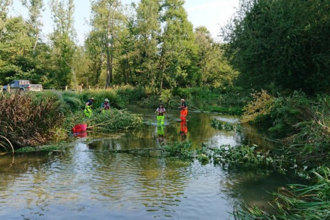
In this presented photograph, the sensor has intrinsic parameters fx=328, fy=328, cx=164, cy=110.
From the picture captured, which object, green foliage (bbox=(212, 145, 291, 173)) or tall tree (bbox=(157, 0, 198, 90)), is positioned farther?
tall tree (bbox=(157, 0, 198, 90))

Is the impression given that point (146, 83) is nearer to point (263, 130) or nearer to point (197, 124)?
point (197, 124)

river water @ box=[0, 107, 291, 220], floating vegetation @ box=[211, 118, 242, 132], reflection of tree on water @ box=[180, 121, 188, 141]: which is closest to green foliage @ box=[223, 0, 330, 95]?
floating vegetation @ box=[211, 118, 242, 132]

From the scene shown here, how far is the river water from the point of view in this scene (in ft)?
23.7

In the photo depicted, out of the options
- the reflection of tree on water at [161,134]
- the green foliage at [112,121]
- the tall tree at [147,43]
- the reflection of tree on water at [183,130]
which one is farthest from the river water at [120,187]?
the tall tree at [147,43]

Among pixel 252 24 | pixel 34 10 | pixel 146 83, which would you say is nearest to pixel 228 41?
pixel 252 24

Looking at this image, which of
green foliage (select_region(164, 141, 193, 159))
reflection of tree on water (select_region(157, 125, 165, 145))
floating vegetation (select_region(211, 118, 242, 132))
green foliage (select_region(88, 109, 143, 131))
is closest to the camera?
green foliage (select_region(164, 141, 193, 159))

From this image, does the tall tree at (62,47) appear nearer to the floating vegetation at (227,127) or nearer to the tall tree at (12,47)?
the tall tree at (12,47)

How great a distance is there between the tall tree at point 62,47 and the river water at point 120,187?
132ft

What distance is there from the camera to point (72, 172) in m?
10.2

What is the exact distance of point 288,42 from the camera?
1678 cm

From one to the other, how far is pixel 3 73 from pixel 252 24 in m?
39.9

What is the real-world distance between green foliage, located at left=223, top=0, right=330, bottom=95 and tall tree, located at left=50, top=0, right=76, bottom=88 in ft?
124

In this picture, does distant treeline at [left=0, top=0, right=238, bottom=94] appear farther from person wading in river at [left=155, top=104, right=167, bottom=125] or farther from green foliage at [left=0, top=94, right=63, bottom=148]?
green foliage at [left=0, top=94, right=63, bottom=148]

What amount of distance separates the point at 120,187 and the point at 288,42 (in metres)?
12.3
